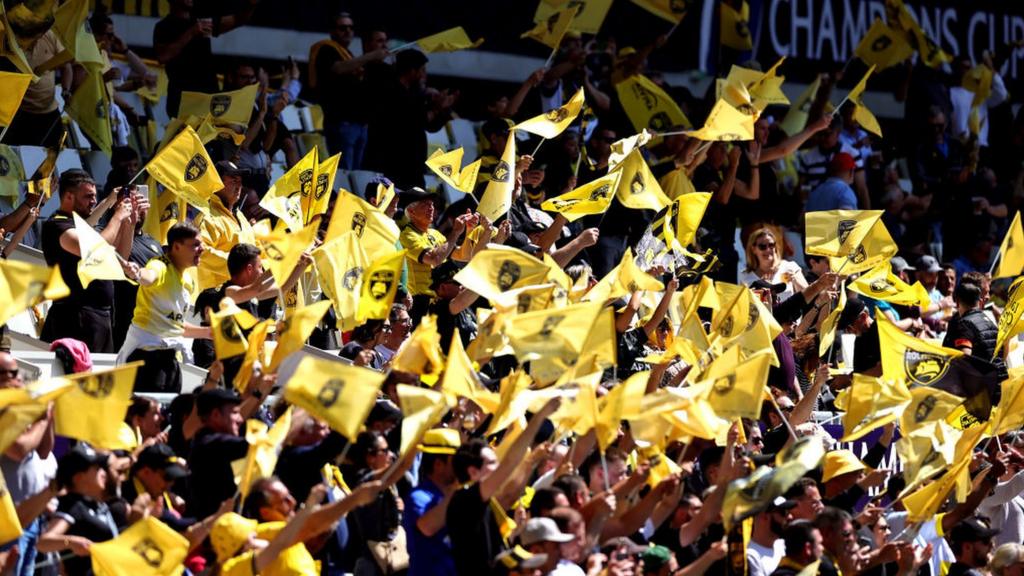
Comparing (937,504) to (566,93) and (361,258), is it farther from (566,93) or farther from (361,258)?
(566,93)

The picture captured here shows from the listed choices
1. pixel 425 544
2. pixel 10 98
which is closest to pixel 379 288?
pixel 425 544

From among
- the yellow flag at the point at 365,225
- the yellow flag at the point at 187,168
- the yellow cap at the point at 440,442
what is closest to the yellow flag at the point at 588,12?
Result: the yellow flag at the point at 365,225

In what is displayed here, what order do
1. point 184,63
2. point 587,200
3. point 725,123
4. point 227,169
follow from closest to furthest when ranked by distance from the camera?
point 227,169
point 587,200
point 725,123
point 184,63

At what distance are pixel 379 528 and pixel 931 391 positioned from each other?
2.99m

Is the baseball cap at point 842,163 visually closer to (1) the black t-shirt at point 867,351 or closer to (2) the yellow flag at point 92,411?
(1) the black t-shirt at point 867,351

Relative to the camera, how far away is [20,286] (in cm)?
796

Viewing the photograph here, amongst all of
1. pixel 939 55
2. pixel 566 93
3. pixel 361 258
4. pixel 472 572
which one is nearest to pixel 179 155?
pixel 361 258

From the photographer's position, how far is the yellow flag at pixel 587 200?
12414 millimetres

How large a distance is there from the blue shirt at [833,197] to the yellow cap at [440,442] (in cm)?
777

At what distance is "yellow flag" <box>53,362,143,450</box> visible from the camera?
788 cm

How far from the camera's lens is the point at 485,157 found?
1411 centimetres

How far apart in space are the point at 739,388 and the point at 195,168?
12.0ft

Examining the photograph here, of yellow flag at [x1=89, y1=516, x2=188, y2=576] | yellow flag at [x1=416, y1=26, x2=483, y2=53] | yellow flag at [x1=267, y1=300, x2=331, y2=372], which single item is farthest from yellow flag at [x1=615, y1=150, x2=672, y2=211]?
yellow flag at [x1=89, y1=516, x2=188, y2=576]

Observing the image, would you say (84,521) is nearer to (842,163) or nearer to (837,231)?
(837,231)
